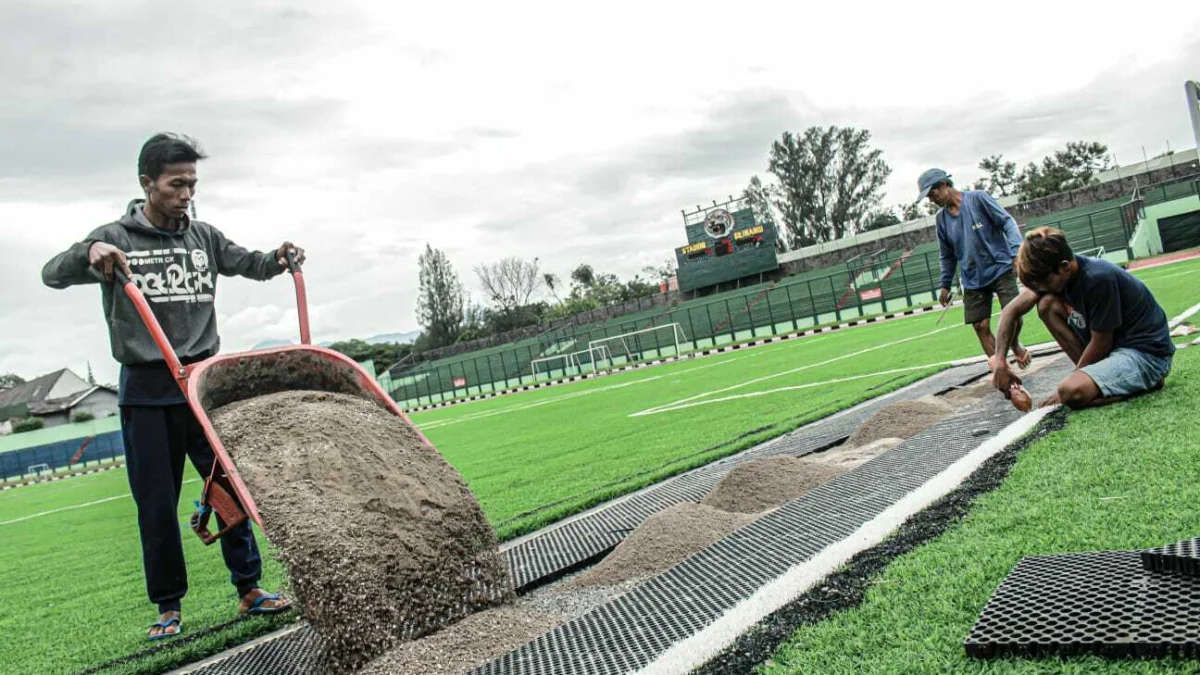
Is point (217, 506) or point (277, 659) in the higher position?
point (217, 506)

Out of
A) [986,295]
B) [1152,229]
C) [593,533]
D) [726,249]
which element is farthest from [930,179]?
[726,249]

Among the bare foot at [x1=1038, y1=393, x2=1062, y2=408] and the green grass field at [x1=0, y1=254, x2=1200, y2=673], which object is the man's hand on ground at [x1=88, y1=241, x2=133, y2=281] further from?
the bare foot at [x1=1038, y1=393, x2=1062, y2=408]

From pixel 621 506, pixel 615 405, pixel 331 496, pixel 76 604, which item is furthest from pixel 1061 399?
pixel 615 405

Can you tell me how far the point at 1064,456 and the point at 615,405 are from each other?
994 centimetres

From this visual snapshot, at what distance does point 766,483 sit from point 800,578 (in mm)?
1546

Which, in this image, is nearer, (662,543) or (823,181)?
(662,543)

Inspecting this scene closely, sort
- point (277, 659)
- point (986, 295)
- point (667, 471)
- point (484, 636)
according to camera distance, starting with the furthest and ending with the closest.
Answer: point (986, 295) < point (667, 471) < point (277, 659) < point (484, 636)

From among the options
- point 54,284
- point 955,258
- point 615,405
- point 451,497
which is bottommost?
point 615,405

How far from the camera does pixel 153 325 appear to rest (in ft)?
9.57

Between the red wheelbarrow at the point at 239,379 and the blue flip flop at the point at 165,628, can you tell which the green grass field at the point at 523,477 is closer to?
the blue flip flop at the point at 165,628

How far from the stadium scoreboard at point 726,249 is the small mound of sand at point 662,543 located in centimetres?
4128

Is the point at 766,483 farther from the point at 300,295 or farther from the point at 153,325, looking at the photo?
the point at 153,325

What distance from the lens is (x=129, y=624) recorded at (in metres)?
3.80

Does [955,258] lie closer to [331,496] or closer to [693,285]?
[331,496]
